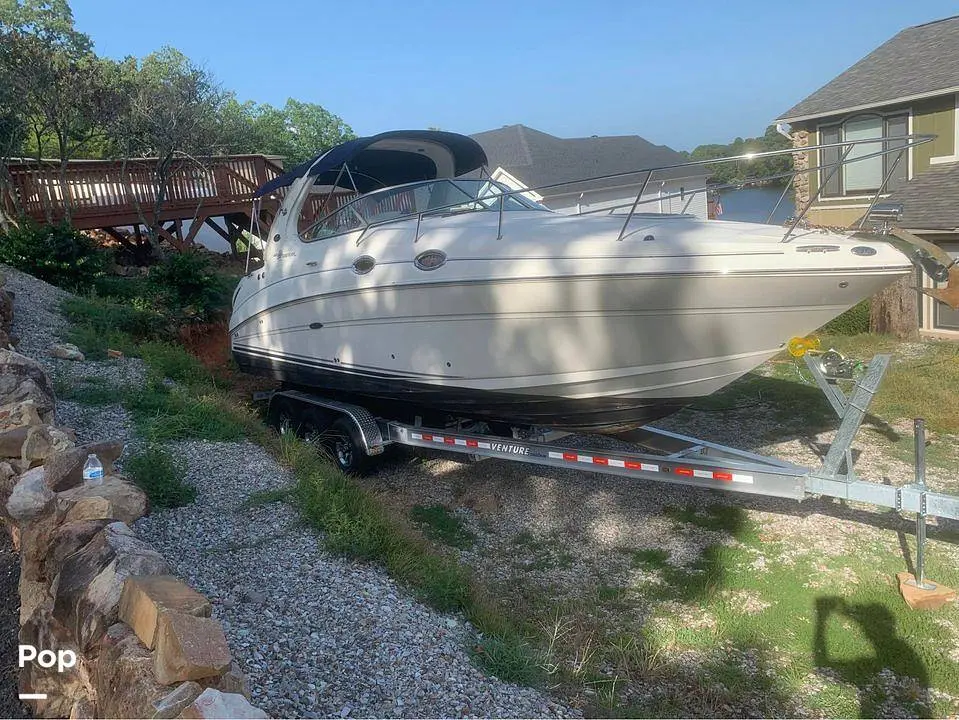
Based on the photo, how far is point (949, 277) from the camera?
14.8ft

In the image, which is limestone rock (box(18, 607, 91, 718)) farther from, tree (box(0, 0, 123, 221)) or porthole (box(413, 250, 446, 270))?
tree (box(0, 0, 123, 221))

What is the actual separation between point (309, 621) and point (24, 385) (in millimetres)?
3305

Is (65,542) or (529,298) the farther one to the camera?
(529,298)

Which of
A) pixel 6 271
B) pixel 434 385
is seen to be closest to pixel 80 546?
pixel 434 385

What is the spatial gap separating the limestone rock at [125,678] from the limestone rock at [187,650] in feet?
0.20

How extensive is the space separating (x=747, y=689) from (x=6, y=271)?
1089 centimetres

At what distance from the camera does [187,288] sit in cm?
1146

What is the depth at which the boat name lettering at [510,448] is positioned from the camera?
567 centimetres

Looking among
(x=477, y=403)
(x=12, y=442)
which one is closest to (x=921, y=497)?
(x=477, y=403)

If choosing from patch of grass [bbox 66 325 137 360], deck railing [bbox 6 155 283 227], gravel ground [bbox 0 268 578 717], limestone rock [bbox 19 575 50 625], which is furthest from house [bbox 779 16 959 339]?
limestone rock [bbox 19 575 50 625]

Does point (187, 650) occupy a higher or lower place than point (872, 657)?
higher

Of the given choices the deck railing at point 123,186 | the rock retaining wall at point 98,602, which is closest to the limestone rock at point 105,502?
the rock retaining wall at point 98,602

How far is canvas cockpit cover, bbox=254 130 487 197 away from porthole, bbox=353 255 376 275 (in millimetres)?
1299

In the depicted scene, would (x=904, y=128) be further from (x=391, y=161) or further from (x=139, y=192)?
(x=139, y=192)
